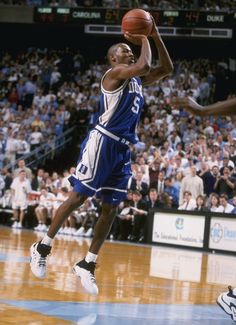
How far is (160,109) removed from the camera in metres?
19.7

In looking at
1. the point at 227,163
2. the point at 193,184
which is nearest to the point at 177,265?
the point at 193,184

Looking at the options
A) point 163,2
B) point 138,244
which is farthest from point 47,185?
point 163,2

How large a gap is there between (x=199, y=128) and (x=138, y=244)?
4492 mm

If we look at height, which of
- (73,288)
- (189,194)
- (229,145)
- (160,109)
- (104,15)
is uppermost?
(104,15)

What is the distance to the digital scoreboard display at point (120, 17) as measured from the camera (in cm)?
2141

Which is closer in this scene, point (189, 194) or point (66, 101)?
point (189, 194)

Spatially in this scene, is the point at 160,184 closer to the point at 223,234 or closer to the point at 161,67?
the point at 223,234

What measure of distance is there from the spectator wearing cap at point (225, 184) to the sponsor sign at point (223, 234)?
0.83 metres

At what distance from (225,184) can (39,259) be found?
29.5 ft

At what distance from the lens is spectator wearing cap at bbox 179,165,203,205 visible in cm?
1455

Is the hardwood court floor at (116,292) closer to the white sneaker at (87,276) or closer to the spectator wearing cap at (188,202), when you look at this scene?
the white sneaker at (87,276)

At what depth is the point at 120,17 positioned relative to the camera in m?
21.9

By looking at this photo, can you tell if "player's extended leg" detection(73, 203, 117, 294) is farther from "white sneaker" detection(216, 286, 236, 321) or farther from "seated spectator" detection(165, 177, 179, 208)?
"seated spectator" detection(165, 177, 179, 208)

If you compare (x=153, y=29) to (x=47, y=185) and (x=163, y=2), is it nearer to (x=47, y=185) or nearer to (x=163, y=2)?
(x=47, y=185)
